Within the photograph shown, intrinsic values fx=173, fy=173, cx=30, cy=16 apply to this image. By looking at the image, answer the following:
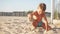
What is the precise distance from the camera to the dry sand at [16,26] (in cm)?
151

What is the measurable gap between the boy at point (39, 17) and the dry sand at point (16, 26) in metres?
0.05

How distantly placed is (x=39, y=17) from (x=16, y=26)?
227 millimetres

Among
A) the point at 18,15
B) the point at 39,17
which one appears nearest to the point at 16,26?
the point at 18,15

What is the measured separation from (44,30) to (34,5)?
24cm

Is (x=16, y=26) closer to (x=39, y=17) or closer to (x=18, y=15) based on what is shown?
(x=18, y=15)

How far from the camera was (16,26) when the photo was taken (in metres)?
1.55

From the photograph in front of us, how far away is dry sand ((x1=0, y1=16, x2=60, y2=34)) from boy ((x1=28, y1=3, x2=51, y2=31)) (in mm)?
45

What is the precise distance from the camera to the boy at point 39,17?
4.87 feet

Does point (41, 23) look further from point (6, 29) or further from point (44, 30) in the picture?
point (6, 29)

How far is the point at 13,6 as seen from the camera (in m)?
1.55

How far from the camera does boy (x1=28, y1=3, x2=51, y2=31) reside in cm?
148

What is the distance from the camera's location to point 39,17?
1.49 meters

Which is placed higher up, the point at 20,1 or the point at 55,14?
the point at 20,1

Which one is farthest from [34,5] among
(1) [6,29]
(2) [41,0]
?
(1) [6,29]
